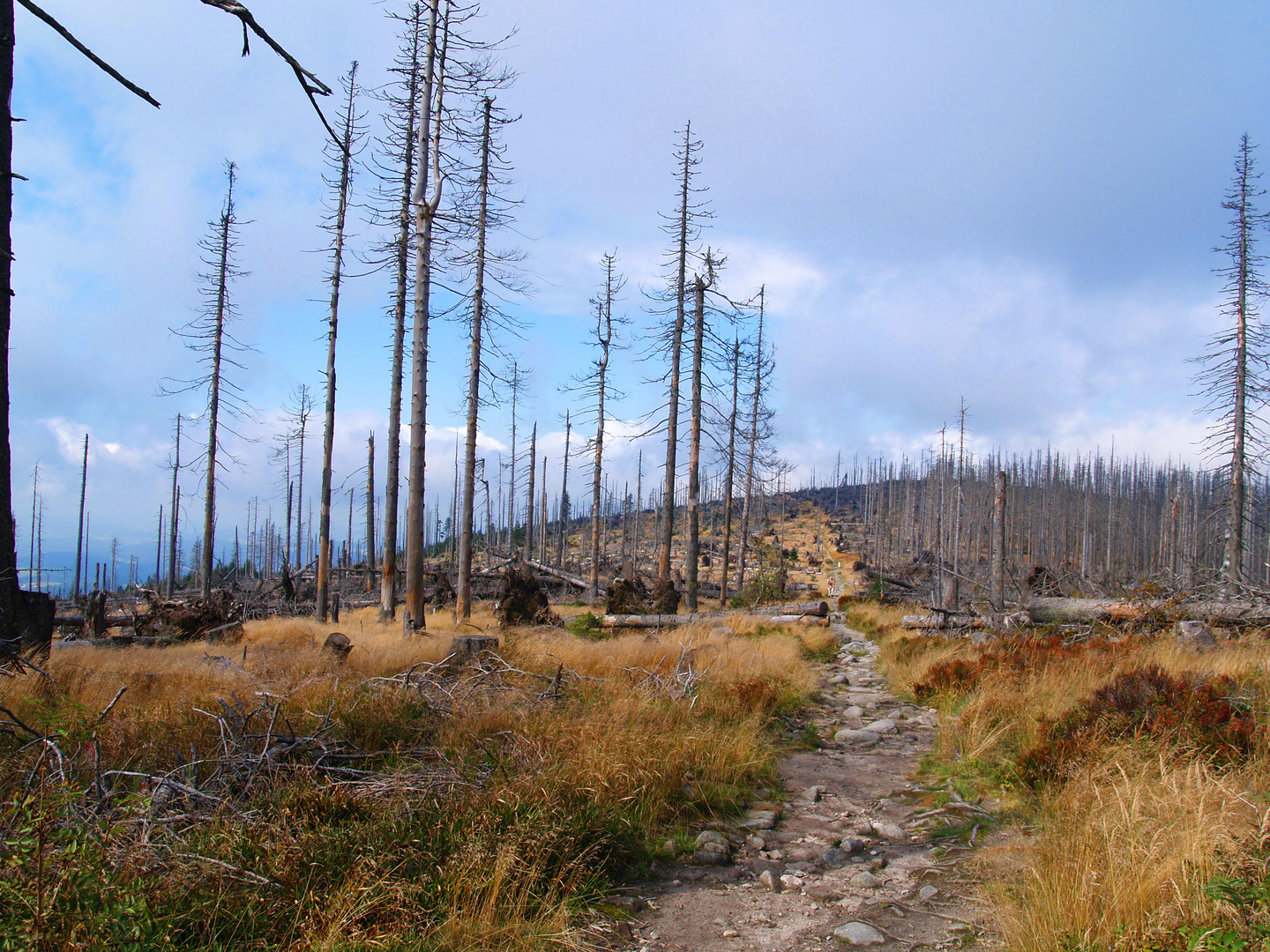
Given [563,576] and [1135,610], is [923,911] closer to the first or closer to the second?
[1135,610]

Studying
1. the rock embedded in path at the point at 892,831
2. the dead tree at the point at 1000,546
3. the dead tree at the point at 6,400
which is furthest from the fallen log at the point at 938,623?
the dead tree at the point at 6,400

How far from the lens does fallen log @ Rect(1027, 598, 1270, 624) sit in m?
11.1

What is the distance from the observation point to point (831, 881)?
4.01 metres

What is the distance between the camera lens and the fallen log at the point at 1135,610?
36.3 feet

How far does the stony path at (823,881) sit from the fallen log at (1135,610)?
816cm

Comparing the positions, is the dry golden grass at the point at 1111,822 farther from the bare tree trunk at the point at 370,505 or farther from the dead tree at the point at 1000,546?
the bare tree trunk at the point at 370,505

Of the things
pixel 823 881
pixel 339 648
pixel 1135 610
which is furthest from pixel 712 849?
pixel 1135 610

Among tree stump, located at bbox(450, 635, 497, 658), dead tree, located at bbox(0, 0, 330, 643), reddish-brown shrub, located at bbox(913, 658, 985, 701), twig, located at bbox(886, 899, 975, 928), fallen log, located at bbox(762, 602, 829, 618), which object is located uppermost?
dead tree, located at bbox(0, 0, 330, 643)

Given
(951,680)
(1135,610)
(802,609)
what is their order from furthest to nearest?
(802,609) < (1135,610) < (951,680)

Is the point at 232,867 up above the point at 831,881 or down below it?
above

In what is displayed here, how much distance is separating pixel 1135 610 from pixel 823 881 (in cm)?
1089

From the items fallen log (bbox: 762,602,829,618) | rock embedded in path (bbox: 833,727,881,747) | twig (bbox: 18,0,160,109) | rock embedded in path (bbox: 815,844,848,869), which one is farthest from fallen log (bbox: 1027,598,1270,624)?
twig (bbox: 18,0,160,109)

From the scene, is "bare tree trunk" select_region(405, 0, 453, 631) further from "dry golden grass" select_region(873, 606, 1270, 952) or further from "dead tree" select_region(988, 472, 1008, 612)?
"dead tree" select_region(988, 472, 1008, 612)

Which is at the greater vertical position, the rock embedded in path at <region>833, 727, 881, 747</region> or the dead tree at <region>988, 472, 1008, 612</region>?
the dead tree at <region>988, 472, 1008, 612</region>
